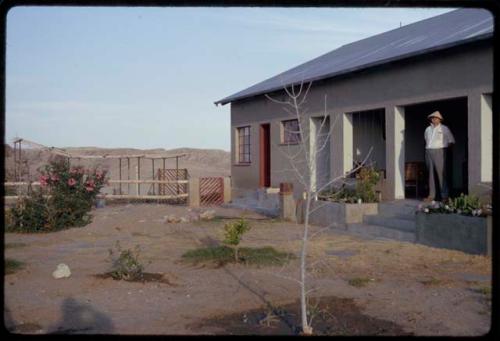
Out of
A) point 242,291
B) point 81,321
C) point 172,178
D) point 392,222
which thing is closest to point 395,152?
point 392,222

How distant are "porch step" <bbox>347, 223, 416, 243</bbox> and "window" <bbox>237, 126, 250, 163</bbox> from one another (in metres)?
8.88

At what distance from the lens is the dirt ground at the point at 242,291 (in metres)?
6.19

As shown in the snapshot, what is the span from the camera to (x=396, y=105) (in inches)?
528

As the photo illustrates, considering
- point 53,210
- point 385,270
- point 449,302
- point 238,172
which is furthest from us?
point 238,172

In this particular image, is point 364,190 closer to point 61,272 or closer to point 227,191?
point 61,272

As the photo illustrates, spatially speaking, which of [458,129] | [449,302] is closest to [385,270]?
[449,302]

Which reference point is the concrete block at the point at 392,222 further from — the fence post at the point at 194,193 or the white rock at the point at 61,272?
the fence post at the point at 194,193

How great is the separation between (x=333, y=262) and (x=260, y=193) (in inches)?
394

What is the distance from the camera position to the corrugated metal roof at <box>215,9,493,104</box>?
11.5 meters

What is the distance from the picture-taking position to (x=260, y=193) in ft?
64.1

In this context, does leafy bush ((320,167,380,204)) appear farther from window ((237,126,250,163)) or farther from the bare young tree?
window ((237,126,250,163))

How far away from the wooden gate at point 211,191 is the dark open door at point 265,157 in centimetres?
214

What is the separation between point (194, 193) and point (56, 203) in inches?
282
